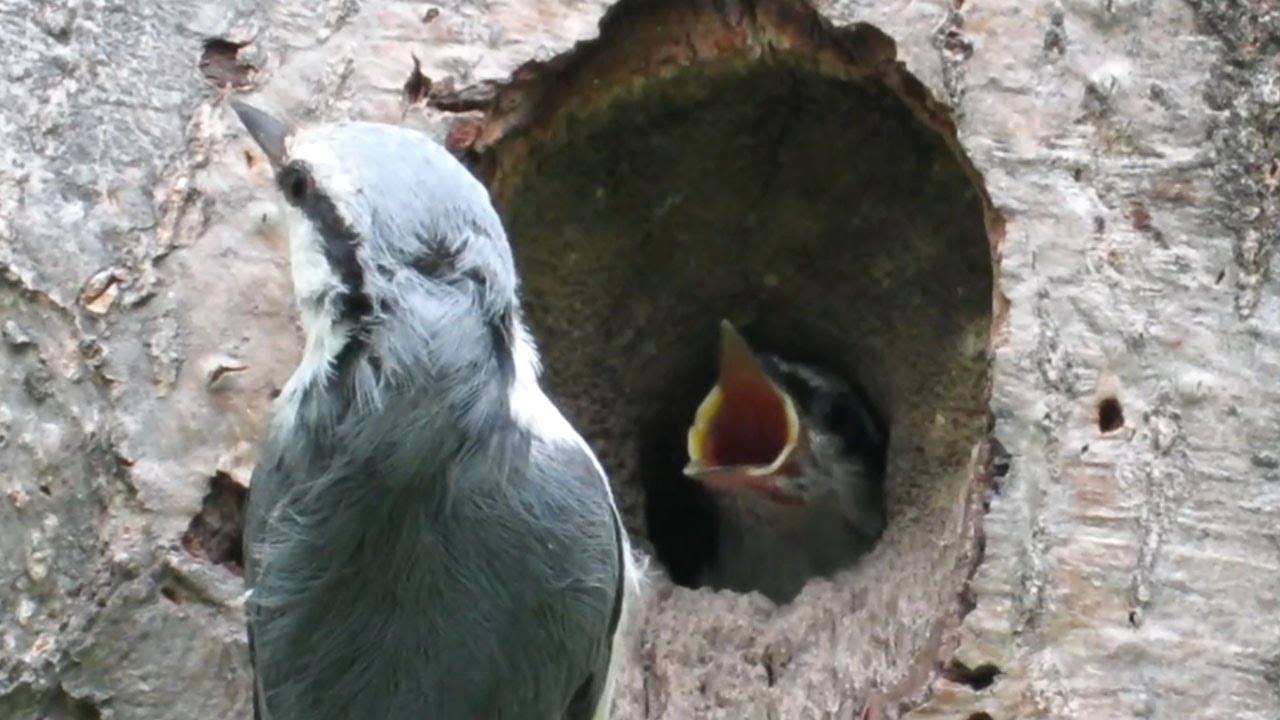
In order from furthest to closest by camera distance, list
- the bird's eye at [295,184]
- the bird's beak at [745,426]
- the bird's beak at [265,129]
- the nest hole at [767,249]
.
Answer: the bird's beak at [745,426]
the nest hole at [767,249]
the bird's beak at [265,129]
the bird's eye at [295,184]

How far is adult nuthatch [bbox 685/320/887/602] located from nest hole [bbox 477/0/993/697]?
0.22 feet

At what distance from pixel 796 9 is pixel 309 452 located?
1.01 m

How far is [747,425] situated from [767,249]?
0.39 metres

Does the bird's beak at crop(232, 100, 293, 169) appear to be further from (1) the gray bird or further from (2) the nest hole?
(2) the nest hole

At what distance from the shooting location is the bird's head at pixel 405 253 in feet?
7.68

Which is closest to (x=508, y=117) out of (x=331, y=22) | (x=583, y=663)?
(x=331, y=22)

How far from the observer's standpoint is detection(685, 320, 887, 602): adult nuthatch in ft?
12.4

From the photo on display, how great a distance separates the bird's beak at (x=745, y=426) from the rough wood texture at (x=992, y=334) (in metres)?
0.87

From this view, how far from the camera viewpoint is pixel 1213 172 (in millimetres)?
2715

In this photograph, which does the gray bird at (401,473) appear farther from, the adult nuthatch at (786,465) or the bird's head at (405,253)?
the adult nuthatch at (786,465)

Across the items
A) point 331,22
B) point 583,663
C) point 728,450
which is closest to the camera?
point 583,663

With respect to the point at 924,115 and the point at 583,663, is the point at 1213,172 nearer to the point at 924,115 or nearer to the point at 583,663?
the point at 924,115

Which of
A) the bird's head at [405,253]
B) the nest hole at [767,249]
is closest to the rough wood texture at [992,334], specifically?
the nest hole at [767,249]

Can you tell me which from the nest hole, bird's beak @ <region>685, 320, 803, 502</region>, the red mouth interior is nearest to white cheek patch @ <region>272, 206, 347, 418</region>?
the nest hole
